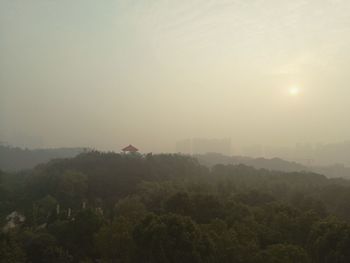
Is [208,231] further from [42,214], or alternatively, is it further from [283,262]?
[42,214]

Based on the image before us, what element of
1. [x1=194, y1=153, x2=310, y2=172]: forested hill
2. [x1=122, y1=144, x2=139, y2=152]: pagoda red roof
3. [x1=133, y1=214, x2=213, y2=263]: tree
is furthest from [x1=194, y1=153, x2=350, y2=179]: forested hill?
[x1=133, y1=214, x2=213, y2=263]: tree

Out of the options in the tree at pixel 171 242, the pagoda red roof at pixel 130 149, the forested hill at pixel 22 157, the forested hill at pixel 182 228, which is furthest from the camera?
the forested hill at pixel 22 157

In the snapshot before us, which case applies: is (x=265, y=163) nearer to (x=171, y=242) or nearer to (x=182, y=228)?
(x=182, y=228)

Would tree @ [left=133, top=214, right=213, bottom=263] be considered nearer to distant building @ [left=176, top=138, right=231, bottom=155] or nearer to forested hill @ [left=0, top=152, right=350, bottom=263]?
forested hill @ [left=0, top=152, right=350, bottom=263]

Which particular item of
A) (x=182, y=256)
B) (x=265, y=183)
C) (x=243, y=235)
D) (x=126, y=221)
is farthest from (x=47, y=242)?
(x=265, y=183)

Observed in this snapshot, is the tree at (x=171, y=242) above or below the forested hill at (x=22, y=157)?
below

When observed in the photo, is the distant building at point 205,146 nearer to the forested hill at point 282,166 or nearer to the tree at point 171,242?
the forested hill at point 282,166

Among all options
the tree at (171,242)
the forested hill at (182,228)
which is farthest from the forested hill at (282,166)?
the tree at (171,242)

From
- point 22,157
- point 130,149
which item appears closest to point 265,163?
point 130,149
